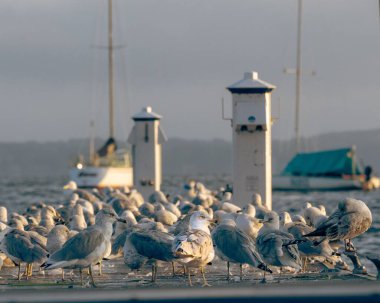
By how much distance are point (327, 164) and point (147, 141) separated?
201 ft

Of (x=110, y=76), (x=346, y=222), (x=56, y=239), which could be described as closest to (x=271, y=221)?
A: (x=346, y=222)

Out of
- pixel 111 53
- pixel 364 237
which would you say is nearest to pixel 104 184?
pixel 111 53

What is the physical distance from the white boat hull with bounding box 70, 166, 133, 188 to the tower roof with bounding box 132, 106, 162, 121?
4361 centimetres

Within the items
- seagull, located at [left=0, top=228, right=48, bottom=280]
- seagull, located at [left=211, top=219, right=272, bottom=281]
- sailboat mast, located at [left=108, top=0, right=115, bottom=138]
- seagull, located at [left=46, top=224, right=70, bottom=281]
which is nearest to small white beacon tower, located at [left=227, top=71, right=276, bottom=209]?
seagull, located at [left=46, top=224, right=70, bottom=281]

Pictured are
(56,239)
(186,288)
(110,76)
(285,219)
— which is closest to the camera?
(186,288)

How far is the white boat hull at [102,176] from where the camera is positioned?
83.3 meters

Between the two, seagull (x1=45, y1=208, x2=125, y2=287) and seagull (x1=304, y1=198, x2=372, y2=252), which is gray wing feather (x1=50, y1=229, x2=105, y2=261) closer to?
seagull (x1=45, y1=208, x2=125, y2=287)

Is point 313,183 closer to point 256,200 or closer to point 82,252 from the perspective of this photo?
point 256,200

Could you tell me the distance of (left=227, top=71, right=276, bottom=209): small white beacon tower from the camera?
94.4ft

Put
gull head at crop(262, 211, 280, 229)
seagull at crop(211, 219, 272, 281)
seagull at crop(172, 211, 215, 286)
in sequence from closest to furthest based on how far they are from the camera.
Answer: seagull at crop(172, 211, 215, 286), seagull at crop(211, 219, 272, 281), gull head at crop(262, 211, 280, 229)

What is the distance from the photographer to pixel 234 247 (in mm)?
16141

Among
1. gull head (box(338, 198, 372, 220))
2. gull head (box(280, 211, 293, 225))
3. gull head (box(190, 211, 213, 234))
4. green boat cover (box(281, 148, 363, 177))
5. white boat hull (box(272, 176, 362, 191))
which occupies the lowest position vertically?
white boat hull (box(272, 176, 362, 191))

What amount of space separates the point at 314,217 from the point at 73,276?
21.8 ft

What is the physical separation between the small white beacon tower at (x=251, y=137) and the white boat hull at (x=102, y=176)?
177ft
